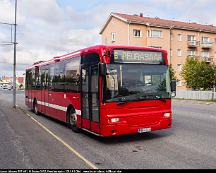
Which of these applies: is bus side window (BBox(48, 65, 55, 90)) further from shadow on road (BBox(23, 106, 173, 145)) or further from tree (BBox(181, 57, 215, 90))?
tree (BBox(181, 57, 215, 90))

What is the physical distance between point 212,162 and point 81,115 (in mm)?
4698

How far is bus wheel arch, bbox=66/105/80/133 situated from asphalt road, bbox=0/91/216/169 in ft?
0.73

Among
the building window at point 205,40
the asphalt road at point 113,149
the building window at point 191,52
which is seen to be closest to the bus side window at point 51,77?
the asphalt road at point 113,149

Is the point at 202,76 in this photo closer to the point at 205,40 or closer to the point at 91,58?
the point at 205,40

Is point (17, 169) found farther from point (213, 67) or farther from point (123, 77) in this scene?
point (213, 67)

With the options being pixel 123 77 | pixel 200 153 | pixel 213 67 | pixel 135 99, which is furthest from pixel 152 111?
pixel 213 67

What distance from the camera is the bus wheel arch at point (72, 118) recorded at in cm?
1086

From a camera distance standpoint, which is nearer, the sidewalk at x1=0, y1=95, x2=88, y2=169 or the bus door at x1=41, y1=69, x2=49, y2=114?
the sidewalk at x1=0, y1=95, x2=88, y2=169

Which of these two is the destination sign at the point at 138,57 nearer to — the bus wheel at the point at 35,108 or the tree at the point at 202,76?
the bus wheel at the point at 35,108

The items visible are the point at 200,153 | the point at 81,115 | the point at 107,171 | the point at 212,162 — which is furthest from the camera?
the point at 81,115

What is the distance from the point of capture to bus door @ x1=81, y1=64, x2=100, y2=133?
8.97 meters

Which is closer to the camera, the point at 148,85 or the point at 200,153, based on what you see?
the point at 200,153

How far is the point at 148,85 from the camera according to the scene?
359 inches

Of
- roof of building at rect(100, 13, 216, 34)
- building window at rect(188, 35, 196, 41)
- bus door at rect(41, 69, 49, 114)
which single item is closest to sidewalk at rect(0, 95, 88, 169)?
bus door at rect(41, 69, 49, 114)
